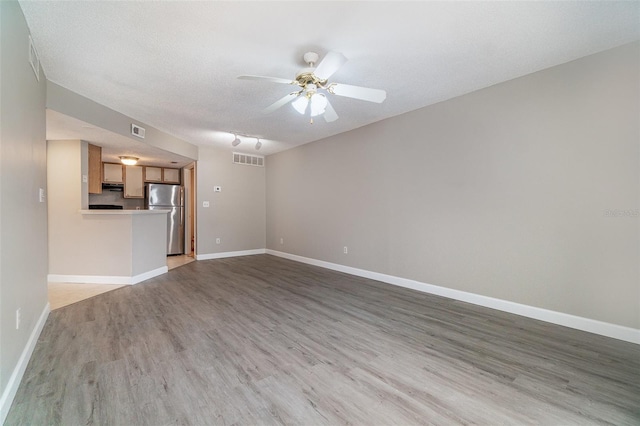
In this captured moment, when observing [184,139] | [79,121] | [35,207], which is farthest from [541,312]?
[184,139]

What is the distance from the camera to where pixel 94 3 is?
1856mm

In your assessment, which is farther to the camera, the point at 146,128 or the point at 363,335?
the point at 146,128

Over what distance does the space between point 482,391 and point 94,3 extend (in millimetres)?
3660

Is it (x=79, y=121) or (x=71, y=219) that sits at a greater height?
(x=79, y=121)

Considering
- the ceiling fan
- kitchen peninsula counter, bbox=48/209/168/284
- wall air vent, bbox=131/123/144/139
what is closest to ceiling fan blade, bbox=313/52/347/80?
the ceiling fan

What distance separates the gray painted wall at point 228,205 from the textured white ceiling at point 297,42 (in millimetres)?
2813

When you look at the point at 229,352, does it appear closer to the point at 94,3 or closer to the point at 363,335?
the point at 363,335

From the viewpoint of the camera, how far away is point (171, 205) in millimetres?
6699

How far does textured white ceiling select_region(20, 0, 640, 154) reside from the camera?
192cm

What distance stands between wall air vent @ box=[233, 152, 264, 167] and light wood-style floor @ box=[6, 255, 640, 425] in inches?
158

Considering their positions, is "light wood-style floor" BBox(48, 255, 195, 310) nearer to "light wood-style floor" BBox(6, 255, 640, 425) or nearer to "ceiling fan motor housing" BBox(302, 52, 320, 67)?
"light wood-style floor" BBox(6, 255, 640, 425)

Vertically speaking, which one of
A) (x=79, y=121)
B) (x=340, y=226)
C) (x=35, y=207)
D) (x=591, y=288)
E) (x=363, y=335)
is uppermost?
(x=79, y=121)

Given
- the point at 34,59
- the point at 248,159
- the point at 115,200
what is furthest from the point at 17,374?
the point at 115,200

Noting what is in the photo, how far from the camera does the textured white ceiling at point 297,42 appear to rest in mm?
1924
